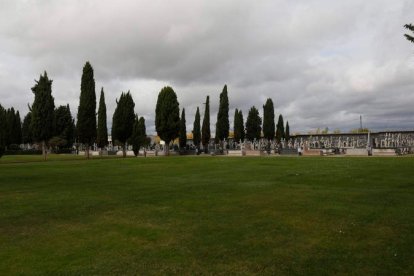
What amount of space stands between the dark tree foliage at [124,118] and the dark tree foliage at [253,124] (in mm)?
30964

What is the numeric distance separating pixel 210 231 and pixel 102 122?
210ft

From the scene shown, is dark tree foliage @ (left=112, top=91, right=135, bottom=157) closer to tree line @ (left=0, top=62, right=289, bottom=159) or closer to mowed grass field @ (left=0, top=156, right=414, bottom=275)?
tree line @ (left=0, top=62, right=289, bottom=159)

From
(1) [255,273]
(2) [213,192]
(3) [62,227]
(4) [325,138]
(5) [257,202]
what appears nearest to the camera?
(1) [255,273]

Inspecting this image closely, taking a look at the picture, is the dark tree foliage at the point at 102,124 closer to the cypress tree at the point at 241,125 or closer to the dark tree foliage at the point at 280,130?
the cypress tree at the point at 241,125

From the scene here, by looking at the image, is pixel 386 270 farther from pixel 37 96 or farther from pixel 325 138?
pixel 325 138

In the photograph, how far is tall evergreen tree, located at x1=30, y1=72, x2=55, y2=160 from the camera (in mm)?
49562

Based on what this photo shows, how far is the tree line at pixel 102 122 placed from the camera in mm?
50219

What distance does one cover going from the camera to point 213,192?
14062 millimetres

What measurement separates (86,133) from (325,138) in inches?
3243

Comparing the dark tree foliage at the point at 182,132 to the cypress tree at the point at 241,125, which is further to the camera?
the cypress tree at the point at 241,125

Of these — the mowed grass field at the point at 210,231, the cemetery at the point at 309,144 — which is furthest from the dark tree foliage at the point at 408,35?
the cemetery at the point at 309,144

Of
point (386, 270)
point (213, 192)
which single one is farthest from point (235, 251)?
point (213, 192)

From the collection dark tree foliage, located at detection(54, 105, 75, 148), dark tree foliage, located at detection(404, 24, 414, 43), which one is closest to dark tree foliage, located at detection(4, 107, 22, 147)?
dark tree foliage, located at detection(54, 105, 75, 148)

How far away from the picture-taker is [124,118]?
57.9 m
